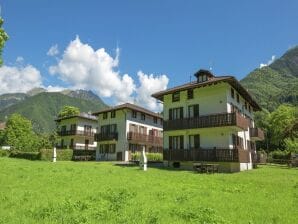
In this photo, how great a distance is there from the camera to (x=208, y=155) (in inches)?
1137

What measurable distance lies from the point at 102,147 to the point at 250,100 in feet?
88.3

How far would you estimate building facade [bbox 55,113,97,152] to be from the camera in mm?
61594

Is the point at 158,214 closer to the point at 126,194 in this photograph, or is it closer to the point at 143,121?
the point at 126,194

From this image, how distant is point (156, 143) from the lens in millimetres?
53719

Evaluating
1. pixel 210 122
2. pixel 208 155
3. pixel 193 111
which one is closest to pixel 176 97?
pixel 193 111

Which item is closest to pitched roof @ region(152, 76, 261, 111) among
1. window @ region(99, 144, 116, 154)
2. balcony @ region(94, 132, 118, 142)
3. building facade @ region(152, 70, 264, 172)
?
building facade @ region(152, 70, 264, 172)

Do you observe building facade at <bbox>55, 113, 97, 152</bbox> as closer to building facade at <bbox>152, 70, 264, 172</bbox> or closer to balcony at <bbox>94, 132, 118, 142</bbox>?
balcony at <bbox>94, 132, 118, 142</bbox>

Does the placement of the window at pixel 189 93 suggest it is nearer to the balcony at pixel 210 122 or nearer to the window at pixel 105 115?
the balcony at pixel 210 122

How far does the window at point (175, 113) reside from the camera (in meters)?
33.6

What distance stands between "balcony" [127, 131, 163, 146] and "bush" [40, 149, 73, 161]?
9.87 m

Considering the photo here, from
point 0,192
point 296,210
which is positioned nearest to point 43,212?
point 0,192

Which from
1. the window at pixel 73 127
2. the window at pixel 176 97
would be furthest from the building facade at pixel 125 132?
the window at pixel 176 97

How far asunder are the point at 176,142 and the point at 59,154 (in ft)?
70.3

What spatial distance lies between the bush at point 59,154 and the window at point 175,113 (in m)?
19.6
